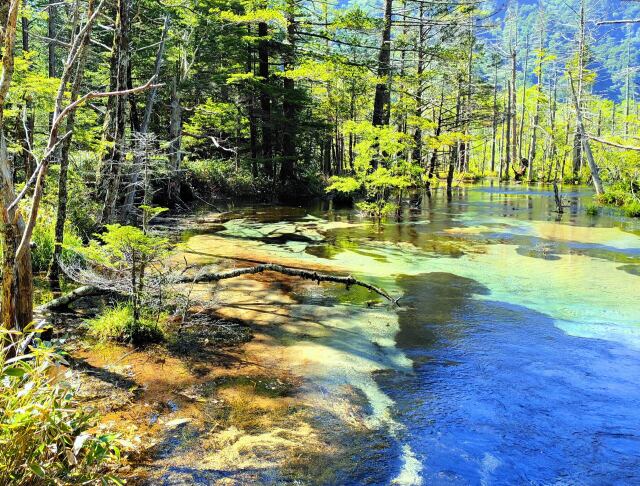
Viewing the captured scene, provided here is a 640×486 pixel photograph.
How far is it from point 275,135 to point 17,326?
67.9 feet

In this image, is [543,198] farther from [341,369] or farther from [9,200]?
[9,200]

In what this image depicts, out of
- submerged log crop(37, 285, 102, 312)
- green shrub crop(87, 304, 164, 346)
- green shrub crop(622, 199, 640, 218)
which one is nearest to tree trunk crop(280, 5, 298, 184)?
green shrub crop(622, 199, 640, 218)

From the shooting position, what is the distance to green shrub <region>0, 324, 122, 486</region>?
2416 mm

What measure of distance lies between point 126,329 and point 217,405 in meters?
1.87

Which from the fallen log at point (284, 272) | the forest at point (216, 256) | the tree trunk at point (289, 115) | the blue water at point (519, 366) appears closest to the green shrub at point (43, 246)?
the forest at point (216, 256)

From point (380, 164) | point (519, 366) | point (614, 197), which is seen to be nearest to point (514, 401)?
point (519, 366)

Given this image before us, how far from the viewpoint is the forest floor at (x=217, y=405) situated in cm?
353

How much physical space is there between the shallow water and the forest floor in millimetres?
256

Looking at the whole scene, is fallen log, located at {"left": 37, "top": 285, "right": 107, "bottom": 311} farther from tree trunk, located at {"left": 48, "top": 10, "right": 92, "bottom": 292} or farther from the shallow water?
the shallow water

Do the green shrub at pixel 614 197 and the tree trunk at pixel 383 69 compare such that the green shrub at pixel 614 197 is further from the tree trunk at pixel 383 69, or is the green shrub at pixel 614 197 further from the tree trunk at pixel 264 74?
the tree trunk at pixel 264 74

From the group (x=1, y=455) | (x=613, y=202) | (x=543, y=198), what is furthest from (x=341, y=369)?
(x=543, y=198)

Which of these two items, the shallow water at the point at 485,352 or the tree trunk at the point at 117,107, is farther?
the tree trunk at the point at 117,107

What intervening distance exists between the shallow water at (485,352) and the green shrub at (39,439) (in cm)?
172

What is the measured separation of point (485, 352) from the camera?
586 cm
